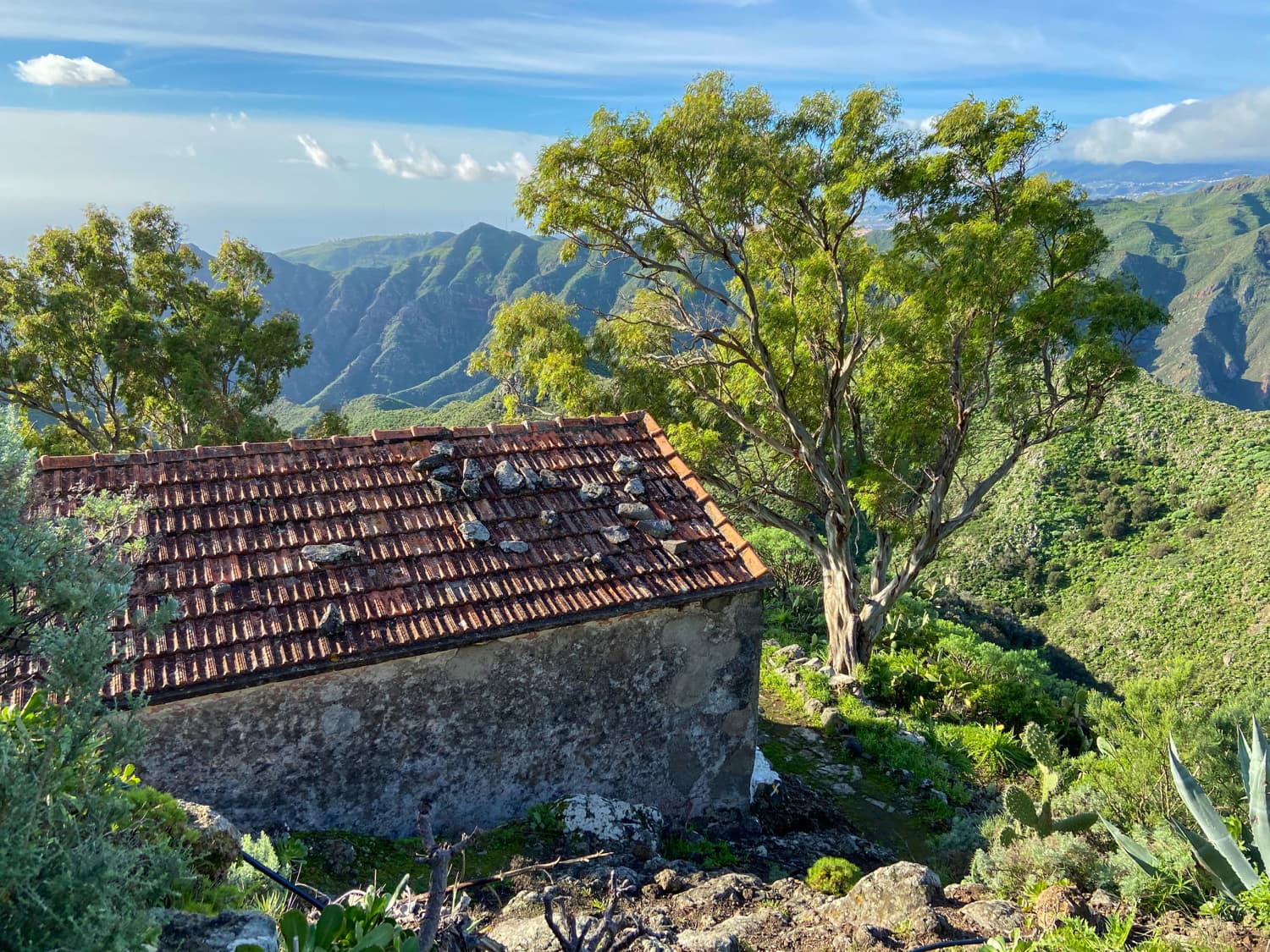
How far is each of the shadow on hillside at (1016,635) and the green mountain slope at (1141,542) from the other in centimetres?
80

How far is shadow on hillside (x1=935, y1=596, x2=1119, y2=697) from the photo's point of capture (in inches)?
1128

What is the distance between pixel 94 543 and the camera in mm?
2846

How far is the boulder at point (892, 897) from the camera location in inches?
214

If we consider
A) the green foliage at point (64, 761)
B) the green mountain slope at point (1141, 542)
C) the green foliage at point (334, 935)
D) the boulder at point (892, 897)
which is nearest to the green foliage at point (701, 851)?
the boulder at point (892, 897)

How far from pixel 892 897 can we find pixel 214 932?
4466 mm

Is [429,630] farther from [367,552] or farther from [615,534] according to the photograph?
[615,534]

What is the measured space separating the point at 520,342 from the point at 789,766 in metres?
9.80

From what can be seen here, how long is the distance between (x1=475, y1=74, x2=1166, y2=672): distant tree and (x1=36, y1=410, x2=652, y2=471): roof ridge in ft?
14.9

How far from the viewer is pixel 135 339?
66.5 ft

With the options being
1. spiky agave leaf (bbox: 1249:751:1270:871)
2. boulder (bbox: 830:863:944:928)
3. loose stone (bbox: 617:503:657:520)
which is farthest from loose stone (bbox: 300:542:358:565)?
spiky agave leaf (bbox: 1249:751:1270:871)

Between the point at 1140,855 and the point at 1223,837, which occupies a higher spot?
the point at 1223,837

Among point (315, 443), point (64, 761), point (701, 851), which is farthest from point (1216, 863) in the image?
point (315, 443)

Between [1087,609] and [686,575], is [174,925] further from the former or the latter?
[1087,609]

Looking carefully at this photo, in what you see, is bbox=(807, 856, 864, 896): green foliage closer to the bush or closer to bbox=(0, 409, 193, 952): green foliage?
the bush
